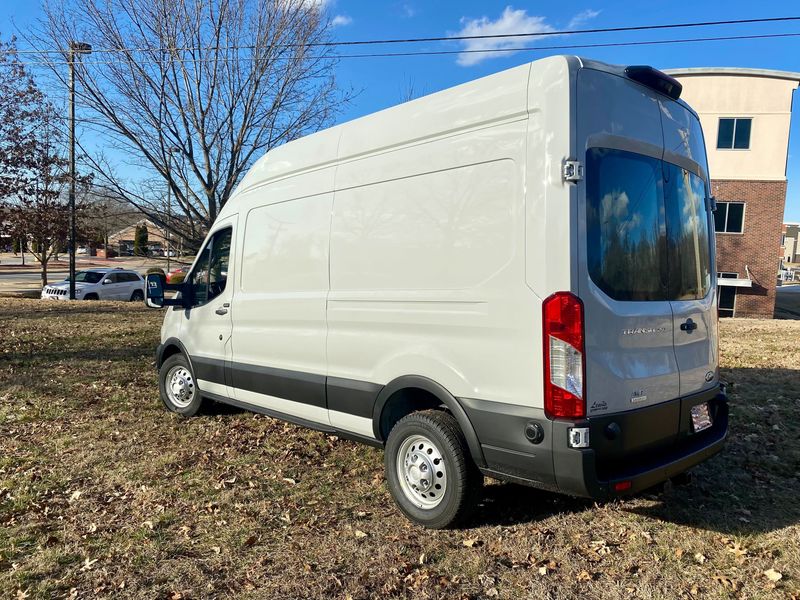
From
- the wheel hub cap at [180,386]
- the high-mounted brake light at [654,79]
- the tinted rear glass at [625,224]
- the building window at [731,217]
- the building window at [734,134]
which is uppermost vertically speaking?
the building window at [734,134]

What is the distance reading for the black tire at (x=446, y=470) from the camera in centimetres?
346

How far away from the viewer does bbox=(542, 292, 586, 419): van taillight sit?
298cm

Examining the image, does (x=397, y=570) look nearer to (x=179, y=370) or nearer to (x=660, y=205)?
(x=660, y=205)

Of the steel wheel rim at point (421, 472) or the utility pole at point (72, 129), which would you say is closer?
the steel wheel rim at point (421, 472)

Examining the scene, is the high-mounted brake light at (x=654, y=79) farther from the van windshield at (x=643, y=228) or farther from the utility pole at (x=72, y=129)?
the utility pole at (x=72, y=129)

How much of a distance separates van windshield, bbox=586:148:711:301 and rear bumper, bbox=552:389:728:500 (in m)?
0.70

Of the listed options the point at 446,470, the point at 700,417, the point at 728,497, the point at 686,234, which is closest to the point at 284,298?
the point at 446,470

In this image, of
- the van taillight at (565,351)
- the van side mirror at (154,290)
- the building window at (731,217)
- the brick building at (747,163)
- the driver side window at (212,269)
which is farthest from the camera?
the building window at (731,217)

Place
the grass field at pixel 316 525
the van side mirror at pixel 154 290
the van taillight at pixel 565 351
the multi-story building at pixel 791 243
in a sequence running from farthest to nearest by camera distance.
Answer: the multi-story building at pixel 791 243 → the van side mirror at pixel 154 290 → the grass field at pixel 316 525 → the van taillight at pixel 565 351

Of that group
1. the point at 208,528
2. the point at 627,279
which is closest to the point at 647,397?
the point at 627,279

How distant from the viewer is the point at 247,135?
16688 millimetres

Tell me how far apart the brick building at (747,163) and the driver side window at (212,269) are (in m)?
22.7

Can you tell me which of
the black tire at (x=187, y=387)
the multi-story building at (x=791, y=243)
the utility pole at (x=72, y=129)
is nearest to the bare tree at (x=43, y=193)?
the utility pole at (x=72, y=129)

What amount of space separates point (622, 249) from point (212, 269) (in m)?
3.98
